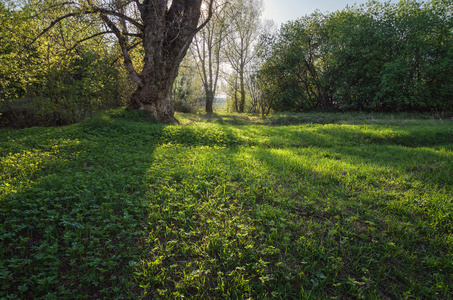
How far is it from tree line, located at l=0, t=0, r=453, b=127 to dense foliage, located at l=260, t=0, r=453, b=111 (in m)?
0.09

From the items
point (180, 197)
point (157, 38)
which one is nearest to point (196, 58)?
point (157, 38)

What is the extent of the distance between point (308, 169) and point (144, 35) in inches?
410

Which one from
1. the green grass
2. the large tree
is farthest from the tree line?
the green grass

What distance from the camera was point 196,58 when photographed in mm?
27188

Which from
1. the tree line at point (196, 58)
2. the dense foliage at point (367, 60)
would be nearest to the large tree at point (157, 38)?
the tree line at point (196, 58)

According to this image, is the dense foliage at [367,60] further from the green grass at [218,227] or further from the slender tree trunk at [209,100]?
the green grass at [218,227]

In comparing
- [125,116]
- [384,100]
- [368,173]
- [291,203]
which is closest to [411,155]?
[368,173]

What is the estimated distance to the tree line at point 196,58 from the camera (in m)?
9.65

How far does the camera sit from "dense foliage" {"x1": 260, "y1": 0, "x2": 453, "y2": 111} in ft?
55.8

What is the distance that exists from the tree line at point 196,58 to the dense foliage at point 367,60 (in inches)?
3.7

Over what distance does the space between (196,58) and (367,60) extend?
19.4 m

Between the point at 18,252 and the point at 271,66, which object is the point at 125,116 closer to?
the point at 18,252

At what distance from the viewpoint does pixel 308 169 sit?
558 cm

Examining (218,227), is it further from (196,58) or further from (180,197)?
(196,58)
